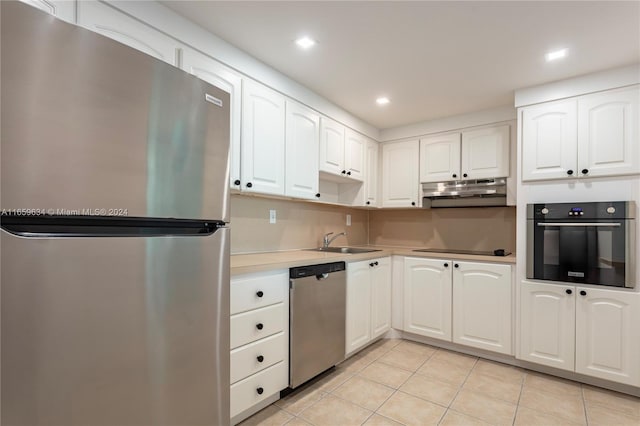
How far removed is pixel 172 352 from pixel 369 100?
250cm

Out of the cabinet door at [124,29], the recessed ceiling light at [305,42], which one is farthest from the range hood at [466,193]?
the cabinet door at [124,29]

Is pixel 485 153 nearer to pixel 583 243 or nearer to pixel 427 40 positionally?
pixel 583 243

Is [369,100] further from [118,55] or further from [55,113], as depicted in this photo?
[55,113]

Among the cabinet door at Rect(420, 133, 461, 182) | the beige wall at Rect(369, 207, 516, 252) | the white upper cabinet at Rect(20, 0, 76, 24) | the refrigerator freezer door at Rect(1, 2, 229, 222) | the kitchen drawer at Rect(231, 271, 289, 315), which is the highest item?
the white upper cabinet at Rect(20, 0, 76, 24)

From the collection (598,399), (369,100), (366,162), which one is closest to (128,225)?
(369,100)

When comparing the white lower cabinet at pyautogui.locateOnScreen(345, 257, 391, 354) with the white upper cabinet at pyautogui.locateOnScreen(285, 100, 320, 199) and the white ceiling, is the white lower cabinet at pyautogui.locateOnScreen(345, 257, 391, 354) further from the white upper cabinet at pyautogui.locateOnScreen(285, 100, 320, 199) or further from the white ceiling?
the white ceiling

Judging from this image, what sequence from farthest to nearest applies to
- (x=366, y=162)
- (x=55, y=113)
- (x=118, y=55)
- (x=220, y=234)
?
(x=366, y=162), (x=220, y=234), (x=118, y=55), (x=55, y=113)

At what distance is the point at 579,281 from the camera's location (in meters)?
2.31

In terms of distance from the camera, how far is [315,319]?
221 cm

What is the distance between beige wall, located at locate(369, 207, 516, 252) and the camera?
317 cm

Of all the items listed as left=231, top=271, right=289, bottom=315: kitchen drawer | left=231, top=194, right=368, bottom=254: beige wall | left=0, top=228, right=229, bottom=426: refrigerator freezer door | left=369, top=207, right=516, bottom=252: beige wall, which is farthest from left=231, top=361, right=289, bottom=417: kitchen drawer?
left=369, top=207, right=516, bottom=252: beige wall

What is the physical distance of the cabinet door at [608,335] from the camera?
2.13 metres

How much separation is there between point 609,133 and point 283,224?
255 centimetres

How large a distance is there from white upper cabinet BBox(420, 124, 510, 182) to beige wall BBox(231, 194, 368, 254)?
105cm
